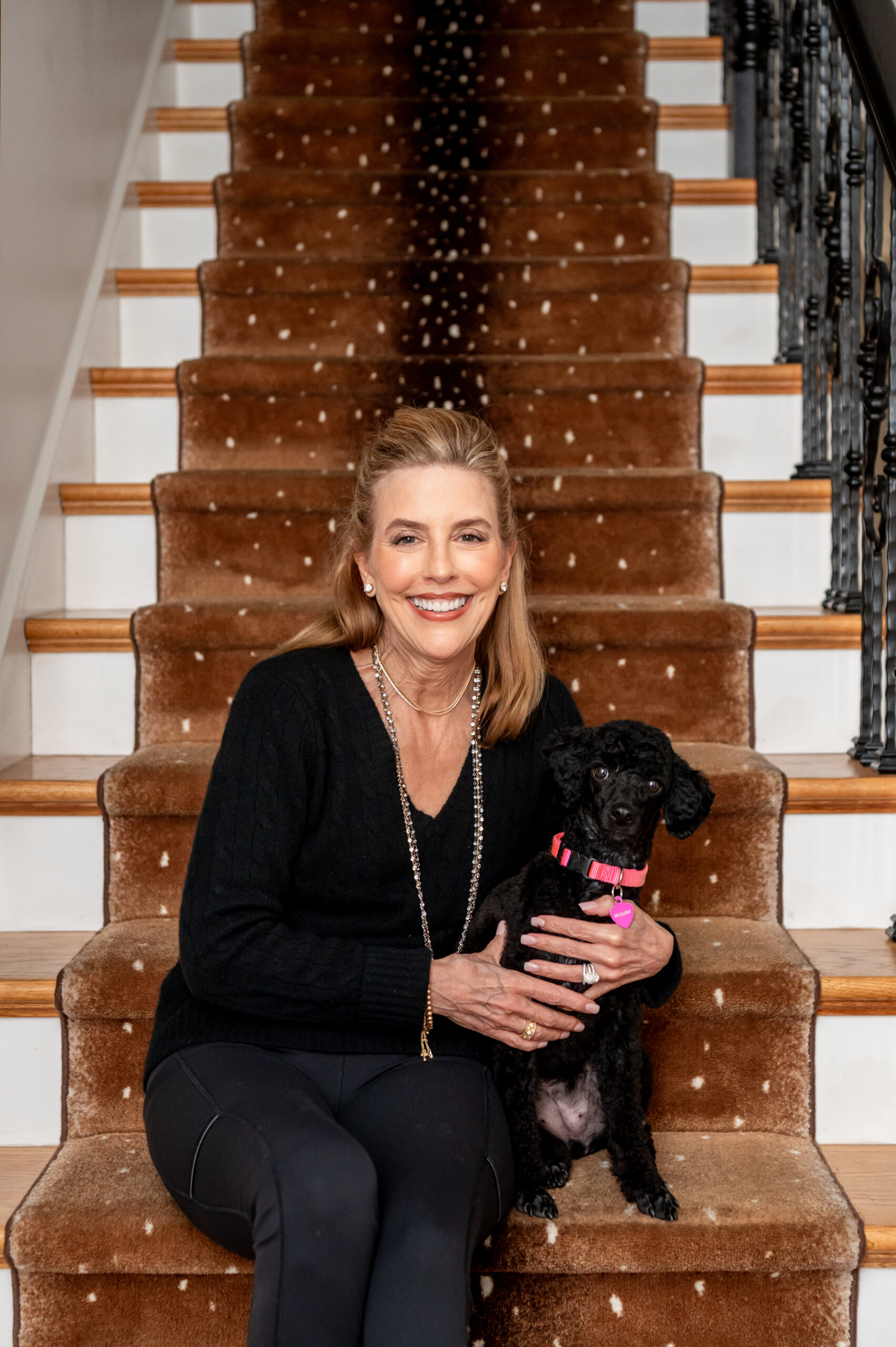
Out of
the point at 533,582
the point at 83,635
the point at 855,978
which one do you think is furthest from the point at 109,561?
the point at 855,978

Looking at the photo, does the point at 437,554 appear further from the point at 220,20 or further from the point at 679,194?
the point at 220,20

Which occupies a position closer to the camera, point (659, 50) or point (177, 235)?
point (177, 235)

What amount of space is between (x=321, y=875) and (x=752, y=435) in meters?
1.59

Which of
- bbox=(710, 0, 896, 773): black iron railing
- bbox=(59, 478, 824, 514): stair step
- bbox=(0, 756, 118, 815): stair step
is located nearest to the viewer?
bbox=(0, 756, 118, 815): stair step

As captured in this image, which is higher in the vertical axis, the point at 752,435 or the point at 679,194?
the point at 679,194

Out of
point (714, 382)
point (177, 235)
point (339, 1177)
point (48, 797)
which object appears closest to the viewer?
point (339, 1177)

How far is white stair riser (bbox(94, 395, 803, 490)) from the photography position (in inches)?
99.0

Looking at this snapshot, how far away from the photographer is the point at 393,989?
1.33 m

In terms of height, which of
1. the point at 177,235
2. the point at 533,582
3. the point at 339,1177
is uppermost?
the point at 177,235

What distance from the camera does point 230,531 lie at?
231 cm

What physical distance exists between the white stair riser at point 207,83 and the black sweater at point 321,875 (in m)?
2.49

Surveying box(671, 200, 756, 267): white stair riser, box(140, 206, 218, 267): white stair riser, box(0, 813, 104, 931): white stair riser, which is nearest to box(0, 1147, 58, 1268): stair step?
box(0, 813, 104, 931): white stair riser

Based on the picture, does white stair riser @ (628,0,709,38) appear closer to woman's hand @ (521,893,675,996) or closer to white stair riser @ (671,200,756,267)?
white stair riser @ (671,200,756,267)

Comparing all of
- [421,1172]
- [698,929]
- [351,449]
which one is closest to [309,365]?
[351,449]
